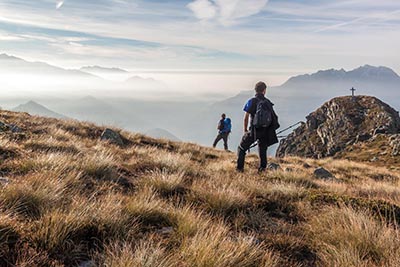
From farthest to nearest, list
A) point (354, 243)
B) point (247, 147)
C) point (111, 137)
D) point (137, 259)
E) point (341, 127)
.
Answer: point (341, 127) → point (111, 137) → point (247, 147) → point (354, 243) → point (137, 259)

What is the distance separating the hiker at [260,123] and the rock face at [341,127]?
35.1 metres

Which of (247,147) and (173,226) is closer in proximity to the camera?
(173,226)

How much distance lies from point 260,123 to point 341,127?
49784mm

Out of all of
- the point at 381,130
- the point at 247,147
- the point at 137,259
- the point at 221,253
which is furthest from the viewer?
the point at 381,130

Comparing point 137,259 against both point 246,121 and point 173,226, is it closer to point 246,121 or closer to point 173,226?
point 173,226

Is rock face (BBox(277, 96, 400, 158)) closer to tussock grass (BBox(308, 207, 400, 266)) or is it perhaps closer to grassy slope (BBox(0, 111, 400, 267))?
grassy slope (BBox(0, 111, 400, 267))

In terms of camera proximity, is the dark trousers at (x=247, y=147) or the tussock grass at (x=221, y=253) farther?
the dark trousers at (x=247, y=147)

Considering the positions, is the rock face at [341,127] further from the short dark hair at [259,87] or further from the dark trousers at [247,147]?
the short dark hair at [259,87]

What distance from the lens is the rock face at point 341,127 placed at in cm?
4809

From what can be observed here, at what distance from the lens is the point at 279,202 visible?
593 centimetres

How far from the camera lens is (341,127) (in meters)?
54.2

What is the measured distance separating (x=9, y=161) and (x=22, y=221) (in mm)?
3214


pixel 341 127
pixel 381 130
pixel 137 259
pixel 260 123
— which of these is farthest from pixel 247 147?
pixel 341 127

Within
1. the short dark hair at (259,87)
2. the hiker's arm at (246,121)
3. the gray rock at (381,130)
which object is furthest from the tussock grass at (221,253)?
the gray rock at (381,130)
